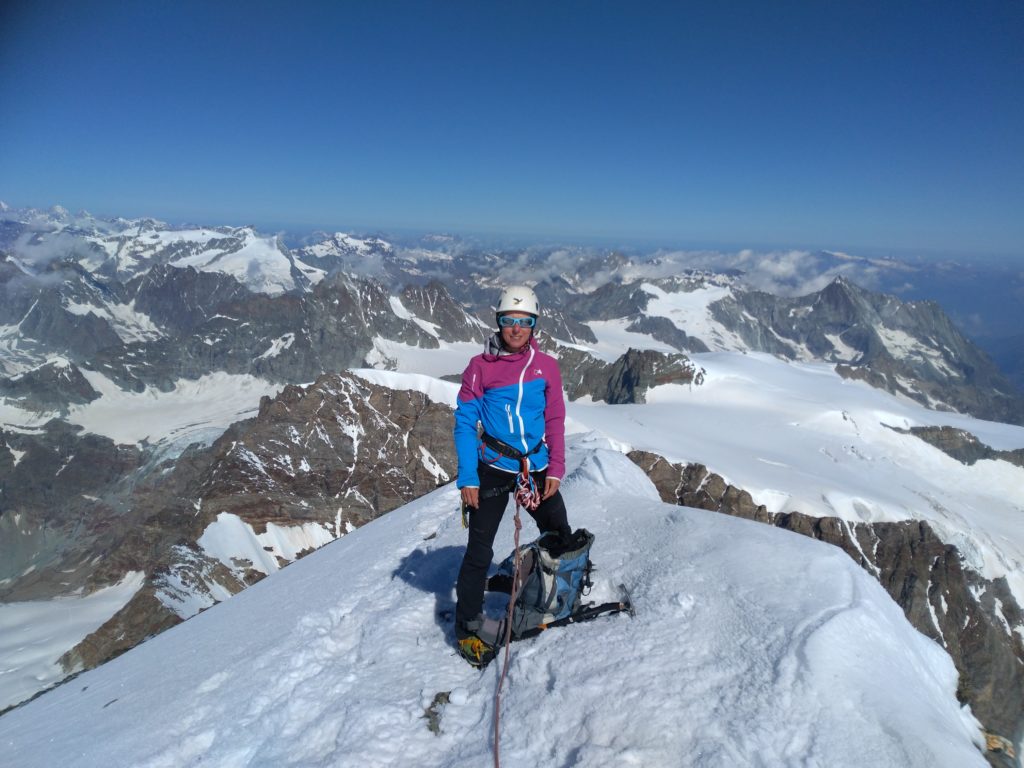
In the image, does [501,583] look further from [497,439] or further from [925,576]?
[925,576]

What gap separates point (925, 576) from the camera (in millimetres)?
83312

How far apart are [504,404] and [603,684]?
335 cm

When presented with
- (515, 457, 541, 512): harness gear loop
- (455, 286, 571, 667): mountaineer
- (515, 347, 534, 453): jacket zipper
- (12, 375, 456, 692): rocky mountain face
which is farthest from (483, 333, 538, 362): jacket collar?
(12, 375, 456, 692): rocky mountain face

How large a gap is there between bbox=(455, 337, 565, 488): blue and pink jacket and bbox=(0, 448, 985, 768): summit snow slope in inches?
93.5

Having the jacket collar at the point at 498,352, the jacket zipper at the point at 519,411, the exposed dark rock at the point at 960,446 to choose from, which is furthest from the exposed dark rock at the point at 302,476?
the exposed dark rock at the point at 960,446

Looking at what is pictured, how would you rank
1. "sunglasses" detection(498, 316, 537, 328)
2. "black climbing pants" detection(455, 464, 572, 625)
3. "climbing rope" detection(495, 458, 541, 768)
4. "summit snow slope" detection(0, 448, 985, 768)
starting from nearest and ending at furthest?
"summit snow slope" detection(0, 448, 985, 768) → "climbing rope" detection(495, 458, 541, 768) → "sunglasses" detection(498, 316, 537, 328) → "black climbing pants" detection(455, 464, 572, 625)

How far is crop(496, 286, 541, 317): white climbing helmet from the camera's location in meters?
6.68

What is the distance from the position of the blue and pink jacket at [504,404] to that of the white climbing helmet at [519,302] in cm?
50

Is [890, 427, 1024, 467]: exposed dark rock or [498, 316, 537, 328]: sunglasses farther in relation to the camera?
[890, 427, 1024, 467]: exposed dark rock

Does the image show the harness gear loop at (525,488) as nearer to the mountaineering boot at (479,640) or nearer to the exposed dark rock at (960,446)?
the mountaineering boot at (479,640)

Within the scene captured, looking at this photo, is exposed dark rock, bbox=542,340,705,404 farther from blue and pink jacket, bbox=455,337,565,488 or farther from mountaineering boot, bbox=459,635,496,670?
mountaineering boot, bbox=459,635,496,670

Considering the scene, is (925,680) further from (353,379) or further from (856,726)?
(353,379)

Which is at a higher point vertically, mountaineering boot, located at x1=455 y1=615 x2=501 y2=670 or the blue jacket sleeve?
the blue jacket sleeve

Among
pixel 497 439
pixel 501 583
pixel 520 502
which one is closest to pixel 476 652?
pixel 501 583
